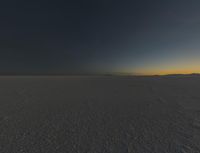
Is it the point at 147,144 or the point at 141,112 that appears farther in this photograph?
the point at 141,112

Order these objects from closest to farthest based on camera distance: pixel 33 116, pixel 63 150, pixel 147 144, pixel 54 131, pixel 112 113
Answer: pixel 63 150
pixel 147 144
pixel 54 131
pixel 33 116
pixel 112 113

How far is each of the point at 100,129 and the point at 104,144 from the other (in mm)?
1101

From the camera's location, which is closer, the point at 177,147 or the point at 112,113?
the point at 177,147

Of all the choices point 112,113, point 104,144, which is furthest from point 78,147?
point 112,113

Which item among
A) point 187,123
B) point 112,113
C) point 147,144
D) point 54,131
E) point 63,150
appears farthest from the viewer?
point 112,113

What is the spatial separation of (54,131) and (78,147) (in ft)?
4.77

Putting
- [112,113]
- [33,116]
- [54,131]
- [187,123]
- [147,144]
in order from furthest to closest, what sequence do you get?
[112,113] → [33,116] → [187,123] → [54,131] → [147,144]

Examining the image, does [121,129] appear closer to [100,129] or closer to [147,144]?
[100,129]

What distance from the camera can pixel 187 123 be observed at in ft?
20.0

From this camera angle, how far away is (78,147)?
4246mm

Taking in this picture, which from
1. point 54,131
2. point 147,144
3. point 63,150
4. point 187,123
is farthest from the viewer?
point 187,123

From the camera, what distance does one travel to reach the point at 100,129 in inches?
216

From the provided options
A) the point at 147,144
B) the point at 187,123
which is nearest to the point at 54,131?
the point at 147,144

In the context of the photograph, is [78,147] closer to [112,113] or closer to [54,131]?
[54,131]
